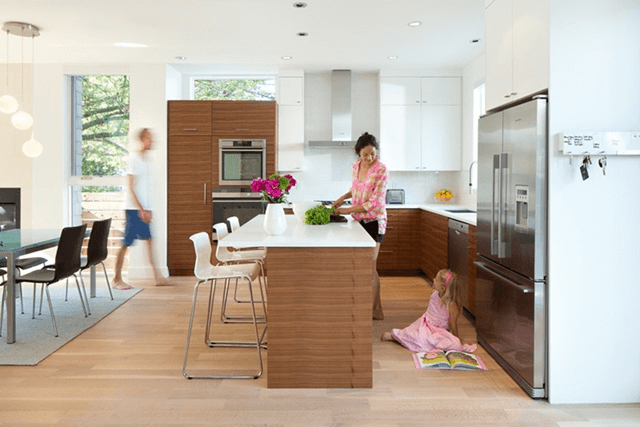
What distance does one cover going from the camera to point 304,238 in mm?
2943

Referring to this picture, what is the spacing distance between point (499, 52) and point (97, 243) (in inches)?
148

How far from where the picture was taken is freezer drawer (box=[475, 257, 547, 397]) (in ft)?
9.11

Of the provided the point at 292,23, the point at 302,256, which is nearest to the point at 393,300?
the point at 302,256

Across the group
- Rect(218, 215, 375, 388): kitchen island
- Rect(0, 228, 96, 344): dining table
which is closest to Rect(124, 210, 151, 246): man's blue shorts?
Rect(0, 228, 96, 344): dining table

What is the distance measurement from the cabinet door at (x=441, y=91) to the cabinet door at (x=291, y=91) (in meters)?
1.56

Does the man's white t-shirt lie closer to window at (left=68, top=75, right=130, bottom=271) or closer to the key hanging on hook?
window at (left=68, top=75, right=130, bottom=271)

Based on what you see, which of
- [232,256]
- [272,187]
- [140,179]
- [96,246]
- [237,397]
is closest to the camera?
[237,397]

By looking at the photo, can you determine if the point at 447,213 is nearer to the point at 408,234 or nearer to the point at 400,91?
the point at 408,234

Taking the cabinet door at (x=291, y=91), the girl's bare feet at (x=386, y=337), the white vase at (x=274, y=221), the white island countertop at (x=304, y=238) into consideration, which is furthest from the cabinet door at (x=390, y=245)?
the white vase at (x=274, y=221)

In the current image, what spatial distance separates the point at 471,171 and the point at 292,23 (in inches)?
113

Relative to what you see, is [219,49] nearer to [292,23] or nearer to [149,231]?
[292,23]

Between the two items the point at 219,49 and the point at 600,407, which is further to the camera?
the point at 219,49

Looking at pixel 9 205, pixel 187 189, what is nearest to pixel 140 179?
pixel 187 189

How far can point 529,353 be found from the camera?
9.31 feet
